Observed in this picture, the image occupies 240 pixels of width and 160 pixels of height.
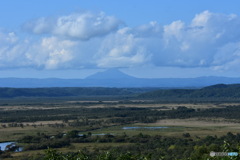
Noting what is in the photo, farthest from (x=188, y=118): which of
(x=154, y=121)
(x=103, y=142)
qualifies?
(x=103, y=142)

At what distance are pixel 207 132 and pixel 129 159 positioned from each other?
4919 centimetres

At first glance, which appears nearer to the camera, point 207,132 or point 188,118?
point 207,132

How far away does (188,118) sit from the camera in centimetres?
9800

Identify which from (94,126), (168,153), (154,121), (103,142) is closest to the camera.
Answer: (168,153)

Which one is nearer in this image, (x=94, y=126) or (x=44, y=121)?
(x=94, y=126)

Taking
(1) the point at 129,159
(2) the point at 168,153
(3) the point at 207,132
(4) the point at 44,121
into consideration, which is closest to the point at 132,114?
(4) the point at 44,121

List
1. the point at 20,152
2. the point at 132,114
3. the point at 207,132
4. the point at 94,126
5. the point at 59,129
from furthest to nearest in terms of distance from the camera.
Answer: the point at 132,114 → the point at 94,126 → the point at 59,129 → the point at 207,132 → the point at 20,152

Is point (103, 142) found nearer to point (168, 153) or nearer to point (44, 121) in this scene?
point (168, 153)

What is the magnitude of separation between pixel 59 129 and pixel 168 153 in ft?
119

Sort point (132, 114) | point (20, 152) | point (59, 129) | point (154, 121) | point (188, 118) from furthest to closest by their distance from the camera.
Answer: point (132, 114) → point (188, 118) → point (154, 121) → point (59, 129) → point (20, 152)

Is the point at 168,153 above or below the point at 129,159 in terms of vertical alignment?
below

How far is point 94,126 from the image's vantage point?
3260 inches

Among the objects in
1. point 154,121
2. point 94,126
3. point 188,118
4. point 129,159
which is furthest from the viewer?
point 188,118

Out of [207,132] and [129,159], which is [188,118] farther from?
[129,159]
